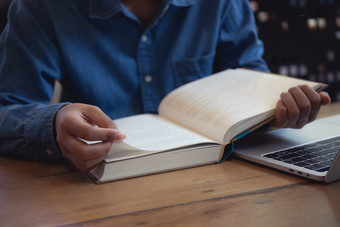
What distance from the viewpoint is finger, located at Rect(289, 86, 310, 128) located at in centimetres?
66

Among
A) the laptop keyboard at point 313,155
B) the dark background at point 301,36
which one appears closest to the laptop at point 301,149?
the laptop keyboard at point 313,155

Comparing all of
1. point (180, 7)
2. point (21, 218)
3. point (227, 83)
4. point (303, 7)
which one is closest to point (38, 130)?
point (21, 218)

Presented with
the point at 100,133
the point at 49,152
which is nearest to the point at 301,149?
the point at 100,133

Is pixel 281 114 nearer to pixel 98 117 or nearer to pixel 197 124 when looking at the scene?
pixel 197 124

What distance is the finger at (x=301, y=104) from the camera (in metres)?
0.66

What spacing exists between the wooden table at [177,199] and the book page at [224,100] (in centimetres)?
8

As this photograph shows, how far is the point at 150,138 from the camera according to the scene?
0.64 meters

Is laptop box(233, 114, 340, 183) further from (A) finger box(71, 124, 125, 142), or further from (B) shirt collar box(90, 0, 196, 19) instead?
(B) shirt collar box(90, 0, 196, 19)

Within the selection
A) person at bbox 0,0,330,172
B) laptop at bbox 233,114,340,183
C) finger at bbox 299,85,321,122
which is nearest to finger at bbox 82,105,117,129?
person at bbox 0,0,330,172

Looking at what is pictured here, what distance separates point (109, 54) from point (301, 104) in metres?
0.51

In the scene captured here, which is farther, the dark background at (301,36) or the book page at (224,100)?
the dark background at (301,36)

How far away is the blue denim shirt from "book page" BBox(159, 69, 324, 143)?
204 mm

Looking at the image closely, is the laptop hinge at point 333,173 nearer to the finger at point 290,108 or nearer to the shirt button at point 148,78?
the finger at point 290,108

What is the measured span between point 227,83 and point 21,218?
18.7 inches
